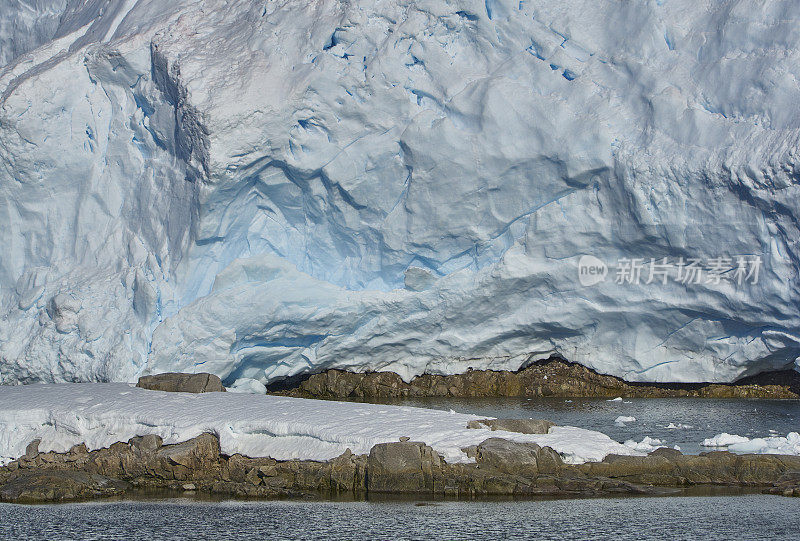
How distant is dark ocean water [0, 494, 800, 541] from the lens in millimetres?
8742

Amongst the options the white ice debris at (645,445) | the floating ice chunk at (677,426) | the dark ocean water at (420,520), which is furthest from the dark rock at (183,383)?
the floating ice chunk at (677,426)

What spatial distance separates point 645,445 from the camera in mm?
12406

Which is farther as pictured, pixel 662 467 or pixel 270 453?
pixel 270 453

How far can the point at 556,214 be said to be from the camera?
727 inches

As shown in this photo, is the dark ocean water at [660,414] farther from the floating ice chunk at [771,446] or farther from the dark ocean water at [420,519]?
the dark ocean water at [420,519]

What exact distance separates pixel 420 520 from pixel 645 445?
4.43 m

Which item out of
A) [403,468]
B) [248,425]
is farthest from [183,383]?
[403,468]

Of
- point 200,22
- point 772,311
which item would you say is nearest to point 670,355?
point 772,311

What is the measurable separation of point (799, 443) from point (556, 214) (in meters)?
7.35

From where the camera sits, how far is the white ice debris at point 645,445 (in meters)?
12.2

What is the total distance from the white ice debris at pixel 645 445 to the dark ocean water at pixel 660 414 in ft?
1.08

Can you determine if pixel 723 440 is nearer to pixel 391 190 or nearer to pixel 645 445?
pixel 645 445

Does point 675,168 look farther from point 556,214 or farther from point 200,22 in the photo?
point 200,22

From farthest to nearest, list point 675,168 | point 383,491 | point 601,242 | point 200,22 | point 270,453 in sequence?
point 200,22 → point 601,242 → point 675,168 → point 270,453 → point 383,491
